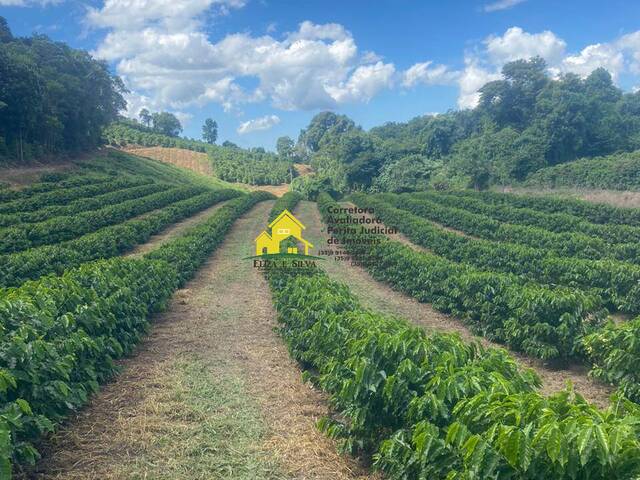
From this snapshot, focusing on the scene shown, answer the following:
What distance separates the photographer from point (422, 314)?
13469 millimetres

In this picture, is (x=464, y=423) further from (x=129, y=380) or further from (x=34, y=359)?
(x=129, y=380)

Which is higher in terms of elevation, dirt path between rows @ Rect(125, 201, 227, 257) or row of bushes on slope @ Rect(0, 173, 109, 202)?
row of bushes on slope @ Rect(0, 173, 109, 202)

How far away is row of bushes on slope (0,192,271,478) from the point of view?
481 cm

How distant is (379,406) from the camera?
17.7 feet

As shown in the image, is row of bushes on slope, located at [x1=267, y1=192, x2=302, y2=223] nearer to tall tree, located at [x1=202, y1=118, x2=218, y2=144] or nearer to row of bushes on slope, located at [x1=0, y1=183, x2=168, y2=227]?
row of bushes on slope, located at [x1=0, y1=183, x2=168, y2=227]

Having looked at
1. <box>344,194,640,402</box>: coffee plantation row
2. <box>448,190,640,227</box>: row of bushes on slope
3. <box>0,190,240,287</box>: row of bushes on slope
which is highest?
<box>448,190,640,227</box>: row of bushes on slope

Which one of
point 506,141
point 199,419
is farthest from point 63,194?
point 506,141

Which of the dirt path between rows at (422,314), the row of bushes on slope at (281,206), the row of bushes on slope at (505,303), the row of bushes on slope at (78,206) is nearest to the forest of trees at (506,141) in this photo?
the row of bushes on slope at (281,206)

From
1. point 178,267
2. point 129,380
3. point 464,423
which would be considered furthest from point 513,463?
point 178,267

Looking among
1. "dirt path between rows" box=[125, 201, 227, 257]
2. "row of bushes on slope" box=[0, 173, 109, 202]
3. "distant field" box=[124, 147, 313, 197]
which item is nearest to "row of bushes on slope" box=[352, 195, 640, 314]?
"dirt path between rows" box=[125, 201, 227, 257]

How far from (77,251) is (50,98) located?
31781 millimetres

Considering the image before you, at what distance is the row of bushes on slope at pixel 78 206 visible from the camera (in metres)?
22.7

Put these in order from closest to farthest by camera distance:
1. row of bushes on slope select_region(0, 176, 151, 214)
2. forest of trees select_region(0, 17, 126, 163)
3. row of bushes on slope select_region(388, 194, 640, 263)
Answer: row of bushes on slope select_region(388, 194, 640, 263)
row of bushes on slope select_region(0, 176, 151, 214)
forest of trees select_region(0, 17, 126, 163)

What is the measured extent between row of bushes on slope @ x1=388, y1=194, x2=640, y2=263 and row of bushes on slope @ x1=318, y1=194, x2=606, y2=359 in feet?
16.0
